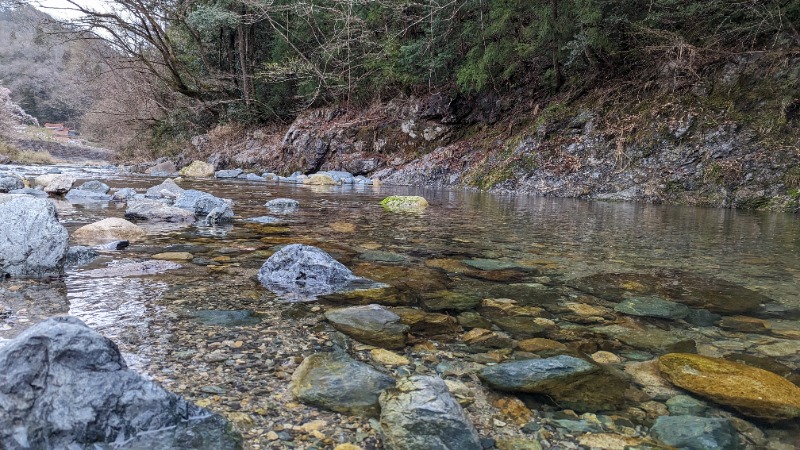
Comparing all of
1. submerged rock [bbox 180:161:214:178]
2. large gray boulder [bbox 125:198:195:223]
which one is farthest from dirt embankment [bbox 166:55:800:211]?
large gray boulder [bbox 125:198:195:223]

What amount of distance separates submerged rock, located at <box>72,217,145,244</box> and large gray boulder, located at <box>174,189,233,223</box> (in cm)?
99

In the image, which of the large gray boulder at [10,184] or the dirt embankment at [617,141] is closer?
the large gray boulder at [10,184]

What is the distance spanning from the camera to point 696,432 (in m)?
1.20

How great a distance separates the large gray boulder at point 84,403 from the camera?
101 cm

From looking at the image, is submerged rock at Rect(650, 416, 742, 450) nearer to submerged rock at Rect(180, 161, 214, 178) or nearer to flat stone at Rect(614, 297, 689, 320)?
flat stone at Rect(614, 297, 689, 320)

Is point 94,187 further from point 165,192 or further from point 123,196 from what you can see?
point 165,192

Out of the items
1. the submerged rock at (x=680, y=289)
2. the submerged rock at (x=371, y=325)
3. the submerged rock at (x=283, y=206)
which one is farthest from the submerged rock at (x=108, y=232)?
the submerged rock at (x=680, y=289)

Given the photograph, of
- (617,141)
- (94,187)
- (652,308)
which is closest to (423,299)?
(652,308)

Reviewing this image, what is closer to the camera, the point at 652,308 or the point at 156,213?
the point at 652,308

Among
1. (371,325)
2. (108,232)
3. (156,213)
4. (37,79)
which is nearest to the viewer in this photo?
(371,325)

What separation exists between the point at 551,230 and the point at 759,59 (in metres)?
7.66

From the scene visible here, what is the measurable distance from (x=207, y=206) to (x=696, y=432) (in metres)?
5.14

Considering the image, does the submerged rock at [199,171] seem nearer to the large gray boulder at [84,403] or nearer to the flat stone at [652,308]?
the flat stone at [652,308]

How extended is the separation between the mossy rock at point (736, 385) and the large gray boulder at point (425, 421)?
78cm
